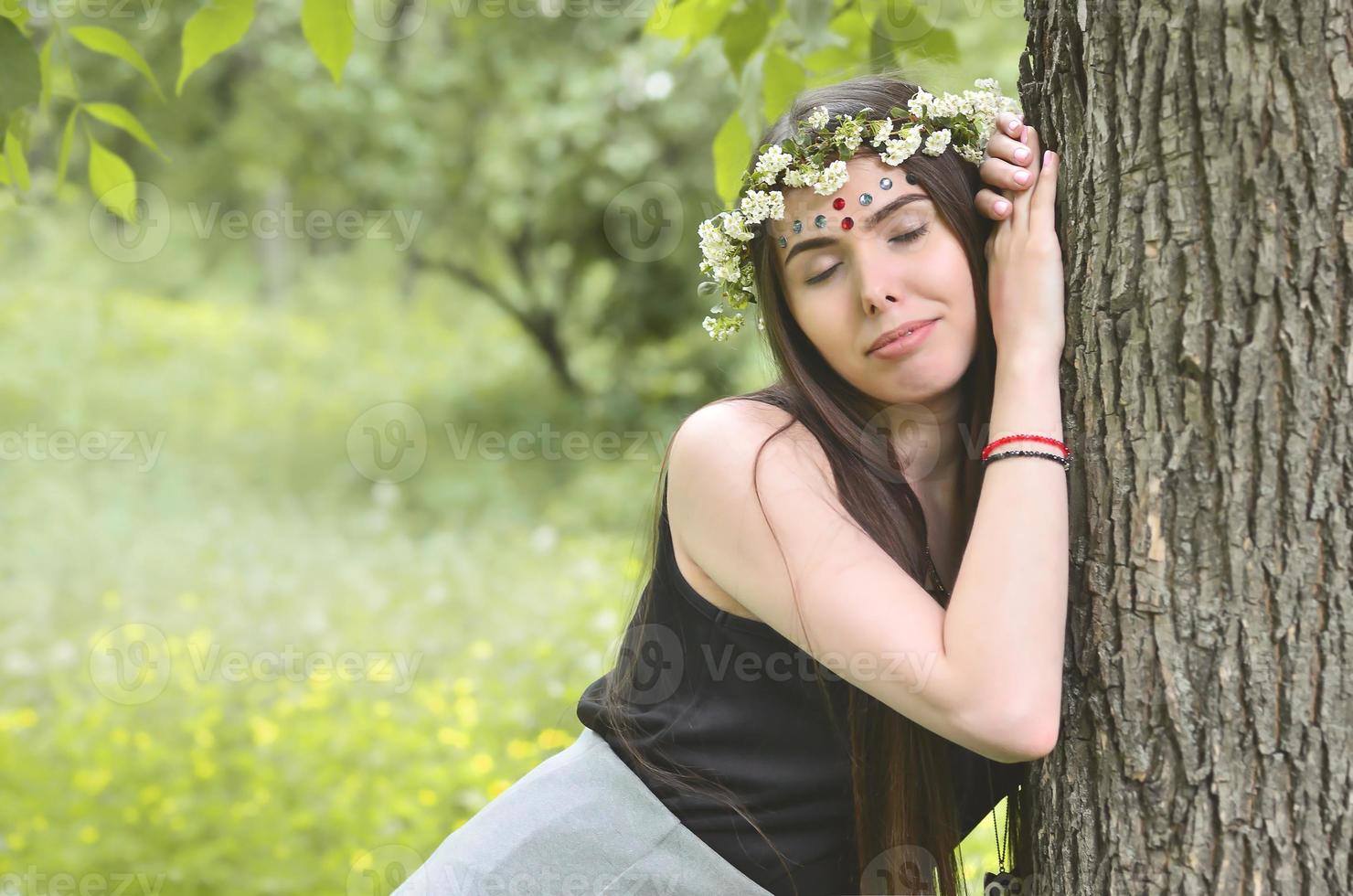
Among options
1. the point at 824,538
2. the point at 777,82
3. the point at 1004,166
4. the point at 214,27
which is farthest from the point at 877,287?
the point at 214,27

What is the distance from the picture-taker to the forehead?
172 cm

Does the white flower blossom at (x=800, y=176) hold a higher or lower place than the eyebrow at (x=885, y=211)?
higher

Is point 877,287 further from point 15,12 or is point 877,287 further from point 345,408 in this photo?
point 345,408

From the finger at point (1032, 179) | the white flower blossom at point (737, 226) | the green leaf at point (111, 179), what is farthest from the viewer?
the green leaf at point (111, 179)

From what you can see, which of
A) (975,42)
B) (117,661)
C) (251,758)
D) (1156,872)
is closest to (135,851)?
(251,758)

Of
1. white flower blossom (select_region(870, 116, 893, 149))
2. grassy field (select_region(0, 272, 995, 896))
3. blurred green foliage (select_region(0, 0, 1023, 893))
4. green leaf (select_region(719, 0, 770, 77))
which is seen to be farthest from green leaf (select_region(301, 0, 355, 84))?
grassy field (select_region(0, 272, 995, 896))

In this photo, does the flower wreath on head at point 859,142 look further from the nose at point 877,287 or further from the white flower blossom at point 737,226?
the nose at point 877,287

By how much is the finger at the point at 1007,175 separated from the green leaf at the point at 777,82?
2.36ft

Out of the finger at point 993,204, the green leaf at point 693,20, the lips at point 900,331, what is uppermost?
the green leaf at point 693,20

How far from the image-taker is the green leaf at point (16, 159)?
2.01 meters

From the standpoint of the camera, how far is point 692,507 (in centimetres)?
173

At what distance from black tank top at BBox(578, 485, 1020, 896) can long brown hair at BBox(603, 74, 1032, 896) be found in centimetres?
3

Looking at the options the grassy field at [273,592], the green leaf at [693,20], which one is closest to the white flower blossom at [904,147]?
the green leaf at [693,20]

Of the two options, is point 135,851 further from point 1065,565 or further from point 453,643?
point 1065,565
